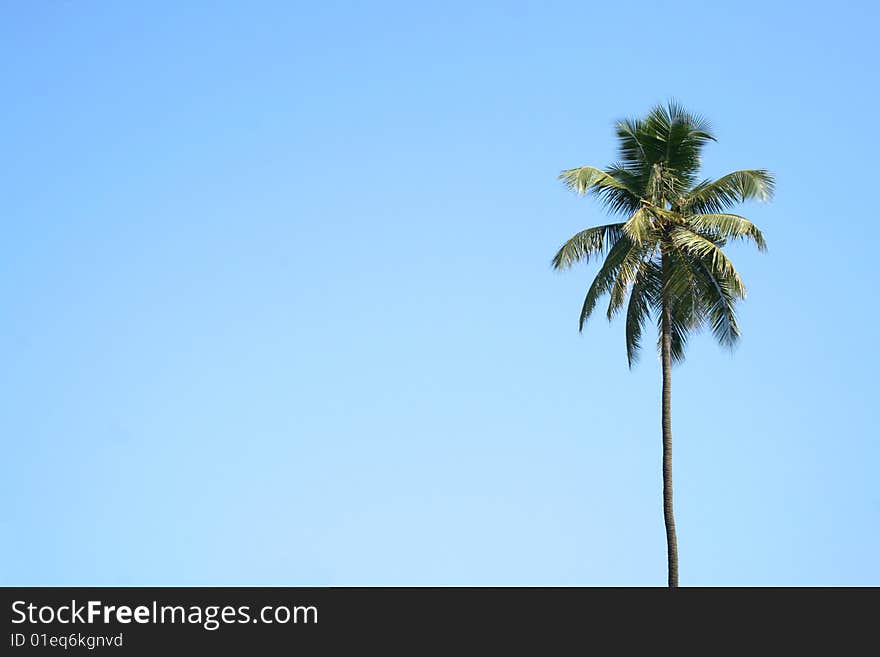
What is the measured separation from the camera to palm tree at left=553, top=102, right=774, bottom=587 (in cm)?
3628

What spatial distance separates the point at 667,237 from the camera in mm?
37000

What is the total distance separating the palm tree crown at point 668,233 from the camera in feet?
119

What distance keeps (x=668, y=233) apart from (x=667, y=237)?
13 centimetres

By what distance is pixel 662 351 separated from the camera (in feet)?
122
